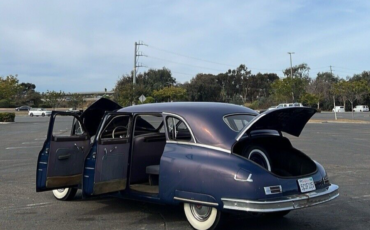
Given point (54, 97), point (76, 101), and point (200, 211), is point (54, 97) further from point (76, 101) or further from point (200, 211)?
point (200, 211)

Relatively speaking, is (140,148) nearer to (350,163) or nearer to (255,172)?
(255,172)

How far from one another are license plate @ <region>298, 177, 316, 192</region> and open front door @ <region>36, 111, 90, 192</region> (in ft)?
11.9

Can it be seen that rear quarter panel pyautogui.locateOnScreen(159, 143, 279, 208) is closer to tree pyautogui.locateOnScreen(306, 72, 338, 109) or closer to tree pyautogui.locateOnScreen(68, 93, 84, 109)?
tree pyautogui.locateOnScreen(68, 93, 84, 109)

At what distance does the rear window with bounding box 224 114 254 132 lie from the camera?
5.78 metres

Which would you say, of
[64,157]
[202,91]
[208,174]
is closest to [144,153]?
[64,157]

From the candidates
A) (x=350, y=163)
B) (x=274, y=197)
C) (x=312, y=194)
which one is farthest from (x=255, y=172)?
(x=350, y=163)

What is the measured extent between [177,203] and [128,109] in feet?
6.58

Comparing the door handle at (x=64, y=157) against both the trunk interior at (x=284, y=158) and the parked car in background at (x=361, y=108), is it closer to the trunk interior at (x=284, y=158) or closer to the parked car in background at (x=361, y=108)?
the trunk interior at (x=284, y=158)

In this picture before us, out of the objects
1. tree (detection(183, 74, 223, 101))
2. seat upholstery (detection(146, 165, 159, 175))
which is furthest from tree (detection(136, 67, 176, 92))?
seat upholstery (detection(146, 165, 159, 175))

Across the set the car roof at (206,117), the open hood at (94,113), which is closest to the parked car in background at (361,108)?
the open hood at (94,113)

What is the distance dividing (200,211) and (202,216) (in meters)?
0.07

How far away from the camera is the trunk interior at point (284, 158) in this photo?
600 cm

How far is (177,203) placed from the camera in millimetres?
5555

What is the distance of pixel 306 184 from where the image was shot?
5426 mm
